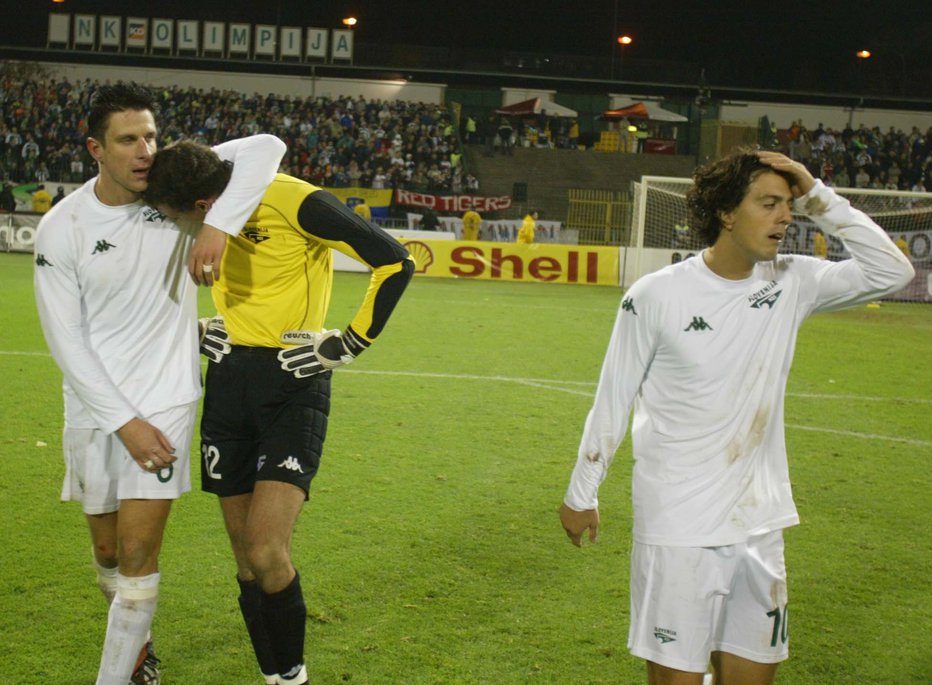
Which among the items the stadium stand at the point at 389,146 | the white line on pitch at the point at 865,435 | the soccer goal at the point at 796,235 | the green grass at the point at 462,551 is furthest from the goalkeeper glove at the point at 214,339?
the stadium stand at the point at 389,146

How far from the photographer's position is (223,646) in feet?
14.3

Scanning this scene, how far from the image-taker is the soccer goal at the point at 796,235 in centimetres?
2183

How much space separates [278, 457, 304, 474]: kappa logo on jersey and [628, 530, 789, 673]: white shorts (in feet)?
4.48

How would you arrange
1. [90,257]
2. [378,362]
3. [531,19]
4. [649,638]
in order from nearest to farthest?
[649,638]
[90,257]
[378,362]
[531,19]

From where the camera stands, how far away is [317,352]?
3746 millimetres

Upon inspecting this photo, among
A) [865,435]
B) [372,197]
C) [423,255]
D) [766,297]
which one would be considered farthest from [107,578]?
[372,197]

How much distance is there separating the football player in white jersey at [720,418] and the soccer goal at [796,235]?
17.6 meters

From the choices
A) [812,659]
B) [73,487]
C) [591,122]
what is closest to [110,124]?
[73,487]

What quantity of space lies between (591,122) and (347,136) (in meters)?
11.2

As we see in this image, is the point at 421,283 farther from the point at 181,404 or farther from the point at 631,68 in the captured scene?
the point at 631,68

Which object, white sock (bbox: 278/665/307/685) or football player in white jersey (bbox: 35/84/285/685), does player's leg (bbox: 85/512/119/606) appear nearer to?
football player in white jersey (bbox: 35/84/285/685)

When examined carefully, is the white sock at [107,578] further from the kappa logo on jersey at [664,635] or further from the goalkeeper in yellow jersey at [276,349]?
the kappa logo on jersey at [664,635]

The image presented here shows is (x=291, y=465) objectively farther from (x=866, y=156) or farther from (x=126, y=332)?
(x=866, y=156)

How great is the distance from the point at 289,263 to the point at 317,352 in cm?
38
